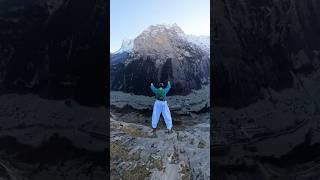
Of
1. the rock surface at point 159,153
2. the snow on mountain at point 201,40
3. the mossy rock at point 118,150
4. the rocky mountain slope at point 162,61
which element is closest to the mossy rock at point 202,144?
the rock surface at point 159,153

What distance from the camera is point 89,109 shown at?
197 inches

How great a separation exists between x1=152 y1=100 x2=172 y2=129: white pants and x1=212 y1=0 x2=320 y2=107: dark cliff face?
0.66 meters

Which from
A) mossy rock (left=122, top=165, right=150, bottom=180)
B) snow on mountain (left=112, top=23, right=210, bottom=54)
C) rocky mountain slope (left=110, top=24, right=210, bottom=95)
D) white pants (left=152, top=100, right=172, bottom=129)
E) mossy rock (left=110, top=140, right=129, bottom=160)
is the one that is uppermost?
snow on mountain (left=112, top=23, right=210, bottom=54)

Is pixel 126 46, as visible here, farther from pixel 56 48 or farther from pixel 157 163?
pixel 157 163

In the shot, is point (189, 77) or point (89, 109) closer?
point (89, 109)

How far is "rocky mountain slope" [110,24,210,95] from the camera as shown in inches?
215

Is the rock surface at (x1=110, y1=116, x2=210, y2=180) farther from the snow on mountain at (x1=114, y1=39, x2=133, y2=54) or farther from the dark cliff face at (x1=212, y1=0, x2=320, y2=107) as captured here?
the snow on mountain at (x1=114, y1=39, x2=133, y2=54)

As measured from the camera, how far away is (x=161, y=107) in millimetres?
5465

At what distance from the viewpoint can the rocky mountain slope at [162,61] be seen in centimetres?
545

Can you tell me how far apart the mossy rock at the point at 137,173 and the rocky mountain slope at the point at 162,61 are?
0.97 meters

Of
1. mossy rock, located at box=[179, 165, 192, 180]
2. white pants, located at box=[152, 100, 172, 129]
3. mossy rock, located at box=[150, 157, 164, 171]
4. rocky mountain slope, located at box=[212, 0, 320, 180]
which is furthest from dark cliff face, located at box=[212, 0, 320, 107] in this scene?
mossy rock, located at box=[150, 157, 164, 171]

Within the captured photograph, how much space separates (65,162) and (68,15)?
171 centimetres

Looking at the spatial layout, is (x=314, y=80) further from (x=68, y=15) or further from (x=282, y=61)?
(x=68, y=15)

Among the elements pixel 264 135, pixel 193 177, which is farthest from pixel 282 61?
pixel 193 177
